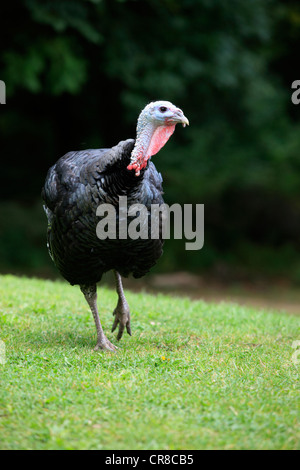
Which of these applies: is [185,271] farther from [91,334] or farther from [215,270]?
[91,334]

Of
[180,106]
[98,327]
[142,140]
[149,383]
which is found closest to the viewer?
[149,383]

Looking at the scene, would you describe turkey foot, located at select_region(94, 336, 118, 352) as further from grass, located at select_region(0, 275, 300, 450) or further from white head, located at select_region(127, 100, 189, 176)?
white head, located at select_region(127, 100, 189, 176)

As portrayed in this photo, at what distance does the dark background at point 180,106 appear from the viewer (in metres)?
12.1

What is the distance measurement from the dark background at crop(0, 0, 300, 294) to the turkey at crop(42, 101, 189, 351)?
250 inches

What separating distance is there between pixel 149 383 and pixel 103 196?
1.55m

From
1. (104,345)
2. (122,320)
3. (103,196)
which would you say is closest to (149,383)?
(104,345)

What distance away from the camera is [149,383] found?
4793 millimetres

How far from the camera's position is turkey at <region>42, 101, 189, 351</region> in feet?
17.6

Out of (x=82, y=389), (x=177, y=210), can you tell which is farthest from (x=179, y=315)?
(x=177, y=210)

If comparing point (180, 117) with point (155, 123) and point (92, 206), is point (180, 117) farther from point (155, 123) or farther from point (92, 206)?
point (92, 206)

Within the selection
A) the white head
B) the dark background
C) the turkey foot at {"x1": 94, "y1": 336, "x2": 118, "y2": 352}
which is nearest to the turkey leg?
the turkey foot at {"x1": 94, "y1": 336, "x2": 118, "y2": 352}

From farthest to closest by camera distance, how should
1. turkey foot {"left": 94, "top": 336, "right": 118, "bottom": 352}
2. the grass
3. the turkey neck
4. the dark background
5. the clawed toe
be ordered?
the dark background → the clawed toe → turkey foot {"left": 94, "top": 336, "right": 118, "bottom": 352} → the turkey neck → the grass

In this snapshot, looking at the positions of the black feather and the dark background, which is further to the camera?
the dark background

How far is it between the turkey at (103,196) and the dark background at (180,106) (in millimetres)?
6353
